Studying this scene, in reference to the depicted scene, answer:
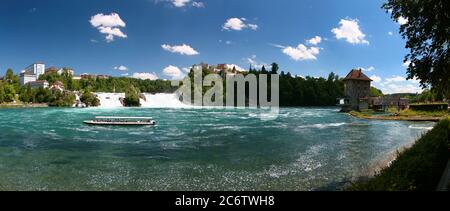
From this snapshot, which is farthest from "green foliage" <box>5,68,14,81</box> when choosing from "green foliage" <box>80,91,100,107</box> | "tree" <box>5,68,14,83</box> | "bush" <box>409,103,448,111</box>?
"bush" <box>409,103,448,111</box>

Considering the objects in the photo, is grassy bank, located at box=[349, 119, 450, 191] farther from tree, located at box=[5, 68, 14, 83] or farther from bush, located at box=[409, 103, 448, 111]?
tree, located at box=[5, 68, 14, 83]

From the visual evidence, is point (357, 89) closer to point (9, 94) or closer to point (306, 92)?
point (306, 92)

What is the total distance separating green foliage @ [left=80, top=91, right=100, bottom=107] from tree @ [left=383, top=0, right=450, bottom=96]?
146 m

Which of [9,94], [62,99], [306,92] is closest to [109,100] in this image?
[62,99]

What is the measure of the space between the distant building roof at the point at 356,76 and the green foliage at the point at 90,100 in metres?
99.2

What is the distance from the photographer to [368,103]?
112m

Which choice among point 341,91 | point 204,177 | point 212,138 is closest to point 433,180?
point 204,177

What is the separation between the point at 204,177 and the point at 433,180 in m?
11.2

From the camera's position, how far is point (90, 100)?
14975cm

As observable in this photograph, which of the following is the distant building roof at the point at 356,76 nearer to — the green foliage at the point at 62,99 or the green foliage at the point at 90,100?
the green foliage at the point at 90,100

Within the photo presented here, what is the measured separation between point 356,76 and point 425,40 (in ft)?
352

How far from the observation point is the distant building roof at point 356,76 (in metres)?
117

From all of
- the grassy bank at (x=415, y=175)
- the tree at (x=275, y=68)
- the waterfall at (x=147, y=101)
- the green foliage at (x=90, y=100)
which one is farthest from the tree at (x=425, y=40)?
the tree at (x=275, y=68)
